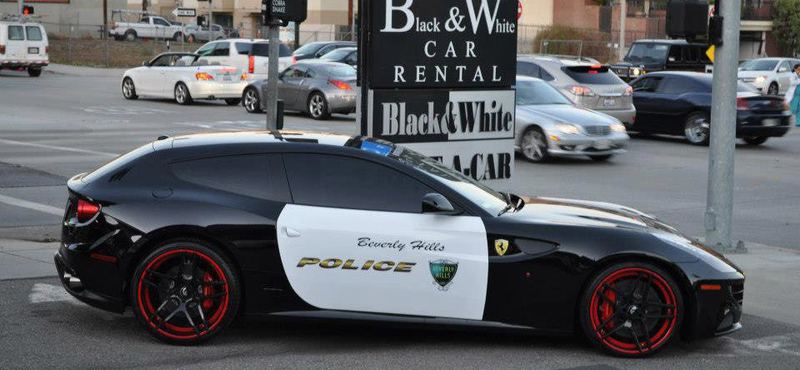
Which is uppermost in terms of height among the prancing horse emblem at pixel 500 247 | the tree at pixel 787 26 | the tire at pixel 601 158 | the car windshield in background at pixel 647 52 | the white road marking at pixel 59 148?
the tree at pixel 787 26

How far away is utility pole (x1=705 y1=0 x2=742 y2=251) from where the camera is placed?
11641 mm

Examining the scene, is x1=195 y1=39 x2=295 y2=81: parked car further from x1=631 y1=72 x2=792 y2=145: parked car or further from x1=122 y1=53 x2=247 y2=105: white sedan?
x1=631 y1=72 x2=792 y2=145: parked car

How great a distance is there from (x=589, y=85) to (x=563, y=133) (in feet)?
16.8

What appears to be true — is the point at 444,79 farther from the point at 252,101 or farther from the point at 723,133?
the point at 252,101

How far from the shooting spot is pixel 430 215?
720 centimetres

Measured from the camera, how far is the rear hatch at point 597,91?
23891 mm

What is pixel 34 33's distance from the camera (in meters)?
43.1

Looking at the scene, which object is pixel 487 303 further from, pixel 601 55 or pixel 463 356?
pixel 601 55

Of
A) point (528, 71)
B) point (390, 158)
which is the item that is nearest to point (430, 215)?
point (390, 158)

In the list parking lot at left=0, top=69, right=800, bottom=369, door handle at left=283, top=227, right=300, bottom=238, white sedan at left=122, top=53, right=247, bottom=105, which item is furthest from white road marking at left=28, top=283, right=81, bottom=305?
white sedan at left=122, top=53, right=247, bottom=105

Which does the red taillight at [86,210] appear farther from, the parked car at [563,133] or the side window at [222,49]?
the side window at [222,49]

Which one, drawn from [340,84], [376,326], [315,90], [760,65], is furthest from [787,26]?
[376,326]

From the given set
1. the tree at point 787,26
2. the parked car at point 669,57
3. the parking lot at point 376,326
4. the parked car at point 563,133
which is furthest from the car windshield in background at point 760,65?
the parked car at point 563,133

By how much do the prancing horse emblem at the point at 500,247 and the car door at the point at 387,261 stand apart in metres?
0.08
